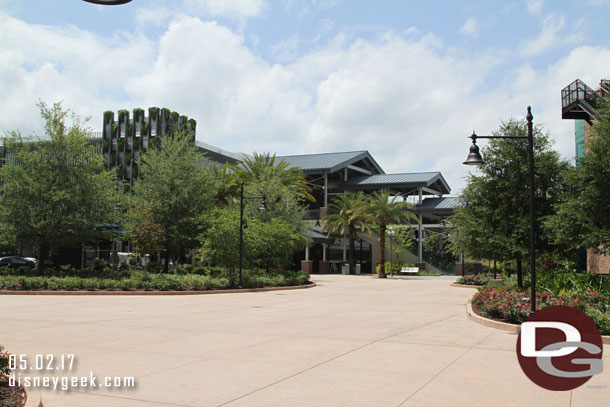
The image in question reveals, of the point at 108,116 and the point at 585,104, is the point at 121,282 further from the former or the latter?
the point at 108,116

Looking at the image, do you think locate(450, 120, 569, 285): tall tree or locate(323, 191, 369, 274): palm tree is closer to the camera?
locate(450, 120, 569, 285): tall tree

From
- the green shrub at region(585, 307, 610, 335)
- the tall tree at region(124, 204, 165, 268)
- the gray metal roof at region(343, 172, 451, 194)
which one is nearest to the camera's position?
the green shrub at region(585, 307, 610, 335)

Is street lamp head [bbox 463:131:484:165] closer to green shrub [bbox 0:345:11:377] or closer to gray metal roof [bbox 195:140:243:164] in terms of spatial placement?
green shrub [bbox 0:345:11:377]

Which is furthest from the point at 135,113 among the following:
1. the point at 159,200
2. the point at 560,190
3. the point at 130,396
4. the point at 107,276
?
the point at 130,396

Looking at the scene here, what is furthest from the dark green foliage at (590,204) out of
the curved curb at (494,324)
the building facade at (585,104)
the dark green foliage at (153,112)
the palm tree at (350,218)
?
the dark green foliage at (153,112)

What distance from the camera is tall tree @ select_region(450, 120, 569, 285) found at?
17859 millimetres

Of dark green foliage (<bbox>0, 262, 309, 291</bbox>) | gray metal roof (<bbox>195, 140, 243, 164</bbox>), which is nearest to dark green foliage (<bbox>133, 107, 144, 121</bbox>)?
gray metal roof (<bbox>195, 140, 243, 164</bbox>)

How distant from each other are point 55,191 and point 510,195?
21769 mm

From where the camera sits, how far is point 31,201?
27.4 metres

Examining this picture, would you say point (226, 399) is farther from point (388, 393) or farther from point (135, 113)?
point (135, 113)

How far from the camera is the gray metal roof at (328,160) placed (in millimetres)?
58281

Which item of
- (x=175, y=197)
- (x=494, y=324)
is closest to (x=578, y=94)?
(x=494, y=324)

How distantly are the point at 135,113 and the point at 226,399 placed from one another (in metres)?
73.5

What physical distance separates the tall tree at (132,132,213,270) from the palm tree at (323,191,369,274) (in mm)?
18580
